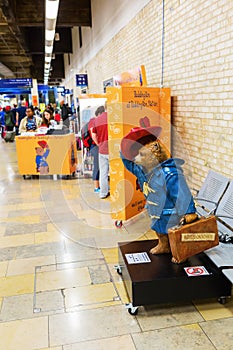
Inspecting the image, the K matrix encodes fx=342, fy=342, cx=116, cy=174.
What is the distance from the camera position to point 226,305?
2666mm

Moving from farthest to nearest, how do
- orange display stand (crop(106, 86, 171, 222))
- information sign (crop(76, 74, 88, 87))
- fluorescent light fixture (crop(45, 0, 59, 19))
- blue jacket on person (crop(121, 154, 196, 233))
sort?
information sign (crop(76, 74, 88, 87)), fluorescent light fixture (crop(45, 0, 59, 19)), orange display stand (crop(106, 86, 171, 222)), blue jacket on person (crop(121, 154, 196, 233))

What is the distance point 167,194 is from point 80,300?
1.13 metres

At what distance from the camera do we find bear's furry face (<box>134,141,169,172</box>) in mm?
2617

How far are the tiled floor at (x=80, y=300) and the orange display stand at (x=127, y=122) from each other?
28 cm

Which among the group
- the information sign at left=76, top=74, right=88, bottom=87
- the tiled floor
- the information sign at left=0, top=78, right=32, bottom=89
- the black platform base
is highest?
the information sign at left=0, top=78, right=32, bottom=89

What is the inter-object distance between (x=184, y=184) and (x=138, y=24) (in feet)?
15.1

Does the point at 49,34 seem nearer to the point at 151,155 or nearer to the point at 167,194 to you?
the point at 151,155

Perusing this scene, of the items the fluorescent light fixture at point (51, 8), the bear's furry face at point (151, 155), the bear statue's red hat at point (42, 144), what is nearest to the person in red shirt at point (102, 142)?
the bear statue's red hat at point (42, 144)

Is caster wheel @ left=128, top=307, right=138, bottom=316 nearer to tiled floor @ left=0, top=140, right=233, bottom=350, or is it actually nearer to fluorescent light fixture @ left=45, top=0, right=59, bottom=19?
tiled floor @ left=0, top=140, right=233, bottom=350

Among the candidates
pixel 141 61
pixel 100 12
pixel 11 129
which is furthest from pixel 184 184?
pixel 11 129

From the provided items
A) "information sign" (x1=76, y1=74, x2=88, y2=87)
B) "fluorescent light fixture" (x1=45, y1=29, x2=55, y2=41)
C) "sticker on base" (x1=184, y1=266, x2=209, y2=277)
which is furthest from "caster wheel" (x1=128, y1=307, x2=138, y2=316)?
"information sign" (x1=76, y1=74, x2=88, y2=87)

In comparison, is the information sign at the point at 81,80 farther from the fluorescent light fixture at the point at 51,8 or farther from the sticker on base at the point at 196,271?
the sticker on base at the point at 196,271

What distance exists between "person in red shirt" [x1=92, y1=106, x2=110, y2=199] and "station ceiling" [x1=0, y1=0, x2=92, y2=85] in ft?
15.5

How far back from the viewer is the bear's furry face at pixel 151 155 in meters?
2.62
